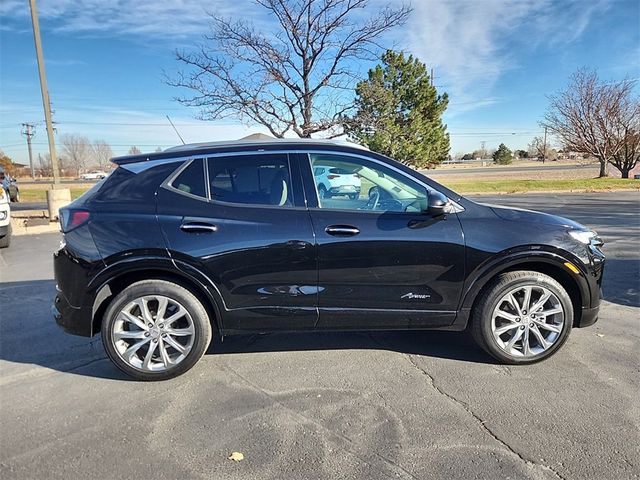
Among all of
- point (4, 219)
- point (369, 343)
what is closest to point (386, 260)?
point (369, 343)

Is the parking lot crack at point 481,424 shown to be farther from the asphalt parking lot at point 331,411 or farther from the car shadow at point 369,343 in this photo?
the car shadow at point 369,343

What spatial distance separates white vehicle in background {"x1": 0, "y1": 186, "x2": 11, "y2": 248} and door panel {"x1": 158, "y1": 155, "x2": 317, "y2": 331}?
6509 millimetres

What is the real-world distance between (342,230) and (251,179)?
0.83 m

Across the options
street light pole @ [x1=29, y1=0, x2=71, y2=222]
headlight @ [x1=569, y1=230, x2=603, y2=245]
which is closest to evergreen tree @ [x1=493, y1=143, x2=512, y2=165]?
A: street light pole @ [x1=29, y1=0, x2=71, y2=222]

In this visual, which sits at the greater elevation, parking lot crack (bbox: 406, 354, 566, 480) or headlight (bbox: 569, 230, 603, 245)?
headlight (bbox: 569, 230, 603, 245)

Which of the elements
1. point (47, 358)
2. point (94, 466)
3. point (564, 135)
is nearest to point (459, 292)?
point (94, 466)

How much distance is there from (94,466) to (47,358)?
1810 millimetres

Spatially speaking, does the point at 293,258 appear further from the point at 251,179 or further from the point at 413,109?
the point at 413,109

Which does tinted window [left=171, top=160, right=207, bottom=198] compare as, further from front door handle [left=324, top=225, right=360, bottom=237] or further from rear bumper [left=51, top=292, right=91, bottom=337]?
rear bumper [left=51, top=292, right=91, bottom=337]

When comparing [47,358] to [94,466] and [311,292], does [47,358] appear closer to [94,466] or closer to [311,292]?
[94,466]

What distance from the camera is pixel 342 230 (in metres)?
3.21

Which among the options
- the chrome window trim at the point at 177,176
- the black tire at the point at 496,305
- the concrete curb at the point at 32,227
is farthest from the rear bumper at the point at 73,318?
the concrete curb at the point at 32,227

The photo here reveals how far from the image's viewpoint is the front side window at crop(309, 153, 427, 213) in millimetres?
3326

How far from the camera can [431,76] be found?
28.7m
